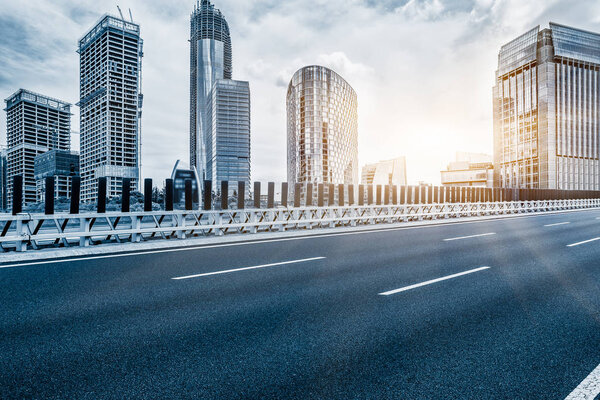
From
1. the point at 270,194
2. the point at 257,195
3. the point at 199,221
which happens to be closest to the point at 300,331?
the point at 199,221

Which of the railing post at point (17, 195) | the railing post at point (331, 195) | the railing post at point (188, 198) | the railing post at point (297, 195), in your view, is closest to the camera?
the railing post at point (17, 195)

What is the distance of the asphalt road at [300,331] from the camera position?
2.86m

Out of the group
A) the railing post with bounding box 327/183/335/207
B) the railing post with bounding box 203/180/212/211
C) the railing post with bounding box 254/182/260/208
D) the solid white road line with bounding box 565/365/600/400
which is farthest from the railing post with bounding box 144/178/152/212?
the solid white road line with bounding box 565/365/600/400

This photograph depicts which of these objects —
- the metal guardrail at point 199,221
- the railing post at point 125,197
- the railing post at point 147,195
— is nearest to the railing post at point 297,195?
the metal guardrail at point 199,221

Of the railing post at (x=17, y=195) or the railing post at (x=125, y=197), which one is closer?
the railing post at (x=17, y=195)

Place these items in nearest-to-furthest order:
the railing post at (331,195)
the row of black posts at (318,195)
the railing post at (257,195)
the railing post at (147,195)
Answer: the row of black posts at (318,195), the railing post at (147,195), the railing post at (257,195), the railing post at (331,195)

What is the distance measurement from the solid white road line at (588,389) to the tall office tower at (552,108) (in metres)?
134

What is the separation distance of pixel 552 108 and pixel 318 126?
270ft

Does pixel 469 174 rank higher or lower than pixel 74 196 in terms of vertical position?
higher

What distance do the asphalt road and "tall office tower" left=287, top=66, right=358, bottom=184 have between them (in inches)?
5506

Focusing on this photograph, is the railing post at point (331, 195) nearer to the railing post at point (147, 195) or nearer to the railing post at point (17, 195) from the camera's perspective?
the railing post at point (147, 195)

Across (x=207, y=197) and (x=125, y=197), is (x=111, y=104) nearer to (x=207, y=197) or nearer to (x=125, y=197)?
(x=207, y=197)

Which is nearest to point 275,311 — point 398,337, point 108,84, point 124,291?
point 398,337

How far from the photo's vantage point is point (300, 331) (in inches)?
158
